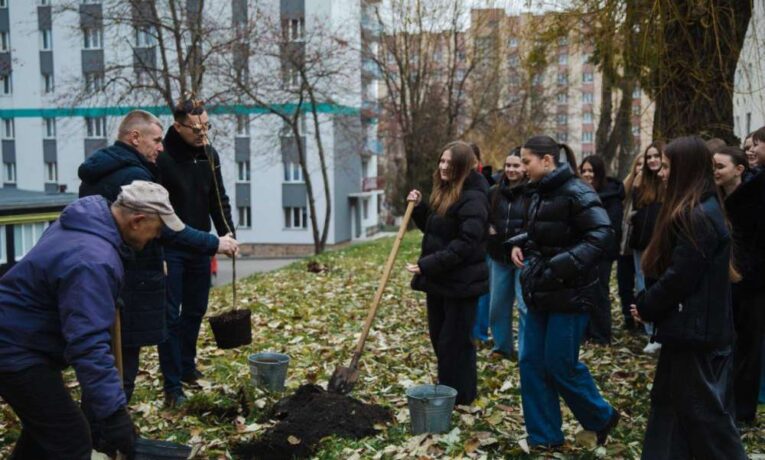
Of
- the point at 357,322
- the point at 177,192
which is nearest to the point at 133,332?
the point at 177,192

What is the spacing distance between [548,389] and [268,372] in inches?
92.3

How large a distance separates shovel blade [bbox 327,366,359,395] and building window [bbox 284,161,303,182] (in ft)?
136

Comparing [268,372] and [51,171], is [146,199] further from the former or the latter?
[51,171]

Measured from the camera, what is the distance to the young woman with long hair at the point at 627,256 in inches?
340

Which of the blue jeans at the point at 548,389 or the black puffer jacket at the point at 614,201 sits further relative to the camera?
the black puffer jacket at the point at 614,201

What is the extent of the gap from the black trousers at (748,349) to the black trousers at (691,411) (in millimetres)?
1249

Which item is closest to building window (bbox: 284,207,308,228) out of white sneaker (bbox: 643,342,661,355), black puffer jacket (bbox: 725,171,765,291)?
white sneaker (bbox: 643,342,661,355)

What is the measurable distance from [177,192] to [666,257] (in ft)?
12.1

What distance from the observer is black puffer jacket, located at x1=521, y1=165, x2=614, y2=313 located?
15.8ft

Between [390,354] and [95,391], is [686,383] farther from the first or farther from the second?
[390,354]

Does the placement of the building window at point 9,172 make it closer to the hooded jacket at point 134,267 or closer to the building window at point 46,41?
the building window at point 46,41

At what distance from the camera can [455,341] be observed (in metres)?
5.93

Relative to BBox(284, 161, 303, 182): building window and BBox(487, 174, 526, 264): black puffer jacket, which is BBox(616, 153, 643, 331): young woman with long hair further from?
BBox(284, 161, 303, 182): building window

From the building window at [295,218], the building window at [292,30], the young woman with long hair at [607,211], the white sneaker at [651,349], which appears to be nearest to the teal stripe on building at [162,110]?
the building window at [292,30]
